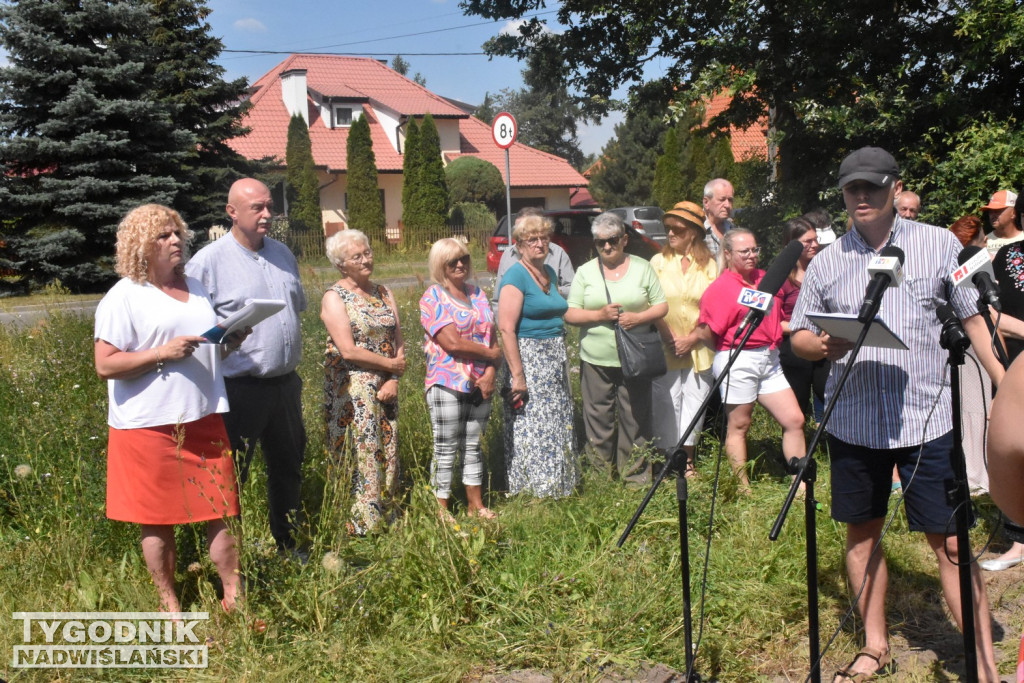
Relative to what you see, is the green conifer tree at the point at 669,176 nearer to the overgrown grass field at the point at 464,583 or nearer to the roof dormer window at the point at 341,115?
the roof dormer window at the point at 341,115

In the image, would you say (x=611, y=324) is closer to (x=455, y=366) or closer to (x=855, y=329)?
(x=455, y=366)

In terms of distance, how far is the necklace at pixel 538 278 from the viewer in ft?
18.3

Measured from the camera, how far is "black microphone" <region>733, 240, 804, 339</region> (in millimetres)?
2967

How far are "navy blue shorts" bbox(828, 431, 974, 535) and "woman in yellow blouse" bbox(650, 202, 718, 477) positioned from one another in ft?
7.80

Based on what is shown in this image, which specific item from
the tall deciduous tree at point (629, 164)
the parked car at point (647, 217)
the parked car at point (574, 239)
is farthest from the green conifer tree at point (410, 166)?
the parked car at point (574, 239)

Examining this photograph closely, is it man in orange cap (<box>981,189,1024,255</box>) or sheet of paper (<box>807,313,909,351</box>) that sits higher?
man in orange cap (<box>981,189,1024,255</box>)

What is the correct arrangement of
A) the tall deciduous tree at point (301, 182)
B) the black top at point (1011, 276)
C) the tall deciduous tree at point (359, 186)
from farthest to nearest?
the tall deciduous tree at point (359, 186) → the tall deciduous tree at point (301, 182) → the black top at point (1011, 276)

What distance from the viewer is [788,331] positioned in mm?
5801

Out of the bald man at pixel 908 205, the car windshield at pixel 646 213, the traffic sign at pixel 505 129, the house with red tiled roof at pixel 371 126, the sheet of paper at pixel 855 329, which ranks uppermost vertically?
the house with red tiled roof at pixel 371 126

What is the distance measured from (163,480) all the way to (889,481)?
2.90 m

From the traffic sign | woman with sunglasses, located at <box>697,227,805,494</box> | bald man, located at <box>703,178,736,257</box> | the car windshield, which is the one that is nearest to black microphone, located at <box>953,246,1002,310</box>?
woman with sunglasses, located at <box>697,227,805,494</box>

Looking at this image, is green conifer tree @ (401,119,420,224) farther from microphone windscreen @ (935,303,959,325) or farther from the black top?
microphone windscreen @ (935,303,959,325)

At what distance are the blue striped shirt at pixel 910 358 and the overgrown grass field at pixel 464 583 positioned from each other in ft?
3.40

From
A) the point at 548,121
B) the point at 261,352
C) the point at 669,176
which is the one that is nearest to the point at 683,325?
the point at 261,352
